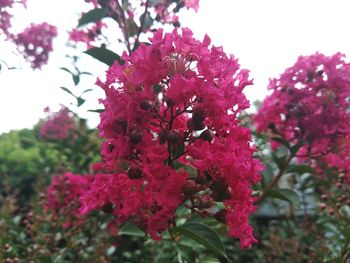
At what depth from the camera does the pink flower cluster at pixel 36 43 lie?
104 inches

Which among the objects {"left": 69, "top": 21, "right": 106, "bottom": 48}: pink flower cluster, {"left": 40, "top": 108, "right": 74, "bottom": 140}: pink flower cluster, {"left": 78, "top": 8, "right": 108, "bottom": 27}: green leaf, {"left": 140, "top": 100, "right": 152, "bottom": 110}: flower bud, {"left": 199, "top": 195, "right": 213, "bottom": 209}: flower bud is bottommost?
{"left": 199, "top": 195, "right": 213, "bottom": 209}: flower bud

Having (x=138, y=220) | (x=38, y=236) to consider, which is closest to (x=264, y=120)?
(x=138, y=220)

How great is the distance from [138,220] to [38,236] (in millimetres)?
1115

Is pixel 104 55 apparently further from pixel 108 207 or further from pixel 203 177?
pixel 203 177

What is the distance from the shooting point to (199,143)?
3.91ft

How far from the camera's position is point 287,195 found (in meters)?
1.96

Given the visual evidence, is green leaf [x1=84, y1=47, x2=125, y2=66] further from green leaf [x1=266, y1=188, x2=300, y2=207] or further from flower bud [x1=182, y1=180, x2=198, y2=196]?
green leaf [x1=266, y1=188, x2=300, y2=207]

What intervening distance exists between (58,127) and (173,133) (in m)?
2.71

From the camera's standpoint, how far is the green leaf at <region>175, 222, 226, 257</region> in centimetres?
129

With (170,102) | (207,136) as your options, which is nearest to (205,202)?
(207,136)

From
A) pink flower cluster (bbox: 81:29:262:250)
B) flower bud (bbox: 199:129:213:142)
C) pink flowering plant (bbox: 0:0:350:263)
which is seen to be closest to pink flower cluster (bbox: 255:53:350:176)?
pink flowering plant (bbox: 0:0:350:263)

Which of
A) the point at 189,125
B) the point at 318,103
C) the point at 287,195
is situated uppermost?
the point at 318,103

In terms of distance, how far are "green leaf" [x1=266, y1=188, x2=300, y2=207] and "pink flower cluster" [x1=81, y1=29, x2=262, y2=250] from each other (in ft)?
2.41

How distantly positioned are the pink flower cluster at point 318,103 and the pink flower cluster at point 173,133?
831 mm
